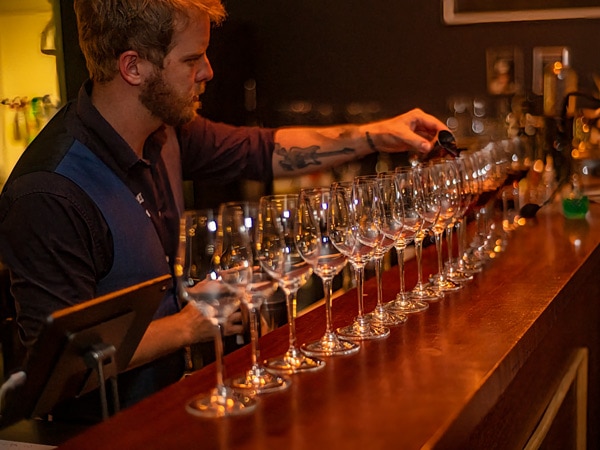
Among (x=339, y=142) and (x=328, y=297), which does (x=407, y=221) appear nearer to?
(x=328, y=297)

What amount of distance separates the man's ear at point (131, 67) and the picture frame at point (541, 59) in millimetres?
3291

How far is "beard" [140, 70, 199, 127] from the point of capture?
94.0 inches

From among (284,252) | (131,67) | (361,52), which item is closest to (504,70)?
(361,52)

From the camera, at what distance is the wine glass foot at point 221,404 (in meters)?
1.23

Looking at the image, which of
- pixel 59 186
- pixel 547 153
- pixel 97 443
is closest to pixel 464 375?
pixel 97 443

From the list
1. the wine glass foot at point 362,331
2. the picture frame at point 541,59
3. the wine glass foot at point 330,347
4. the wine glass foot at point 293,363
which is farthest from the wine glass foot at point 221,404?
the picture frame at point 541,59

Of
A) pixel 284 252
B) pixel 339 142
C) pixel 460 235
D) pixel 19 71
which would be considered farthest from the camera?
pixel 19 71

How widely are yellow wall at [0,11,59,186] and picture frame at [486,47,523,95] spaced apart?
100 inches

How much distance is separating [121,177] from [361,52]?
3.53m

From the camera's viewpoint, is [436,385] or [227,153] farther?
[227,153]

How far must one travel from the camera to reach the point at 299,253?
140cm

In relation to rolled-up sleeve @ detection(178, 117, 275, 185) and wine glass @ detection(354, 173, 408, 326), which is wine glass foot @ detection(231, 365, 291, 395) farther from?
rolled-up sleeve @ detection(178, 117, 275, 185)

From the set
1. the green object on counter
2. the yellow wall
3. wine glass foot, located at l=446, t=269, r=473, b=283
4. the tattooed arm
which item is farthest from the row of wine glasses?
the yellow wall

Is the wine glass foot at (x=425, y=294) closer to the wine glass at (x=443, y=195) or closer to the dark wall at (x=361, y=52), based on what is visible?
the wine glass at (x=443, y=195)
